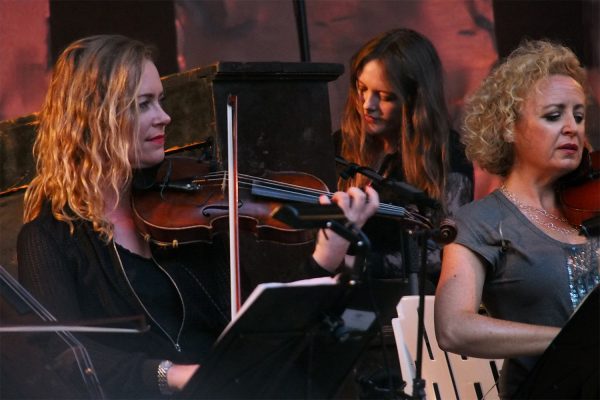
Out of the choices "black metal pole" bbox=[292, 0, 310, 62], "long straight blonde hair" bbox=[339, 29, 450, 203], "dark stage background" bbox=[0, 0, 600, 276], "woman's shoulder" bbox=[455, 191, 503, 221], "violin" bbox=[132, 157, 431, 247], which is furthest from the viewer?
"black metal pole" bbox=[292, 0, 310, 62]

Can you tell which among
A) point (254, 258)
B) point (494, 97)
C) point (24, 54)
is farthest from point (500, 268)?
point (24, 54)

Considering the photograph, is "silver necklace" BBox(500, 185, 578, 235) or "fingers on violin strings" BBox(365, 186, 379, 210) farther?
"silver necklace" BBox(500, 185, 578, 235)

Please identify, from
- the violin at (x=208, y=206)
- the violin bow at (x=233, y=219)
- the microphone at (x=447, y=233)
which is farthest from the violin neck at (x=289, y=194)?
the microphone at (x=447, y=233)

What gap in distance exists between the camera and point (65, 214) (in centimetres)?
261

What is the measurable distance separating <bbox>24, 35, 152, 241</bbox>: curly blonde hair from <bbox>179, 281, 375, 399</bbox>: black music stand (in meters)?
0.76

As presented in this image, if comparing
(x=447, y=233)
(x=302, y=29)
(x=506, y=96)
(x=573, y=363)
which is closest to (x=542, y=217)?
(x=506, y=96)

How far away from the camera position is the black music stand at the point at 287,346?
1.93m

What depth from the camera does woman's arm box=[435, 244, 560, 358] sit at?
259cm

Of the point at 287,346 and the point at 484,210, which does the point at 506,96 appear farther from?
the point at 287,346

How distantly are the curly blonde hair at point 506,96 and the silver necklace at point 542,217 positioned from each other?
14 centimetres

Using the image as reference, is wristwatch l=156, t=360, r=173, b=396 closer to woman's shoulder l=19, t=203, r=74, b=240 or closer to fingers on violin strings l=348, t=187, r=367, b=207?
woman's shoulder l=19, t=203, r=74, b=240

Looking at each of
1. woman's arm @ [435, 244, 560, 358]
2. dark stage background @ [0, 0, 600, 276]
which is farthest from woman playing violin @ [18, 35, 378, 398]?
dark stage background @ [0, 0, 600, 276]

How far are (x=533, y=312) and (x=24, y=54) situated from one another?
2.16 m

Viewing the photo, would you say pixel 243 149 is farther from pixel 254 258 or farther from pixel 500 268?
pixel 500 268
